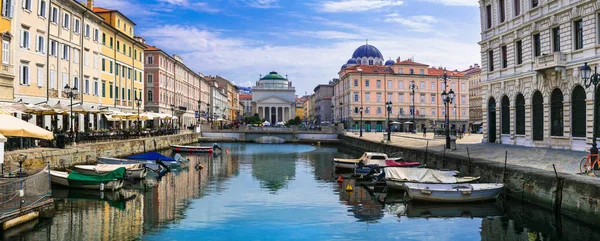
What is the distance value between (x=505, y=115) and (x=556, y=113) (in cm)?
705

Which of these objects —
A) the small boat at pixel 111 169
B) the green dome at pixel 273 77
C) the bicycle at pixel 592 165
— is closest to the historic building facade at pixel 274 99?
the green dome at pixel 273 77

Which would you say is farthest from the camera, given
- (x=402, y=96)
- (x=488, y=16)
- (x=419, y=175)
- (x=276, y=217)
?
(x=402, y=96)

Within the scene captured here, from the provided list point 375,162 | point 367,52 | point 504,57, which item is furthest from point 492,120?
point 367,52

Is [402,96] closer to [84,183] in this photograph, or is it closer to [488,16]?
[488,16]

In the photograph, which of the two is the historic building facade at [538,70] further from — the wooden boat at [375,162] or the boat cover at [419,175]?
the boat cover at [419,175]

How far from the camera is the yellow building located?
104 feet

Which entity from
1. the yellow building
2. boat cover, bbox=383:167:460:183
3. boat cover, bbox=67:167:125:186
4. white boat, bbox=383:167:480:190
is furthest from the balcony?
the yellow building

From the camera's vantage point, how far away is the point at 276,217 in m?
19.0

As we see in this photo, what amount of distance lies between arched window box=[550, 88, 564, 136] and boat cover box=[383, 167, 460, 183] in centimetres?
1239

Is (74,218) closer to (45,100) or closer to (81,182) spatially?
(81,182)

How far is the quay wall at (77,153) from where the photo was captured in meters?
25.3

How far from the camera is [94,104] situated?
49.1 metres

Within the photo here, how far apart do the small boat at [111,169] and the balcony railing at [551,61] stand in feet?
89.9

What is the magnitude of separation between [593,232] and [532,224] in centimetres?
224
